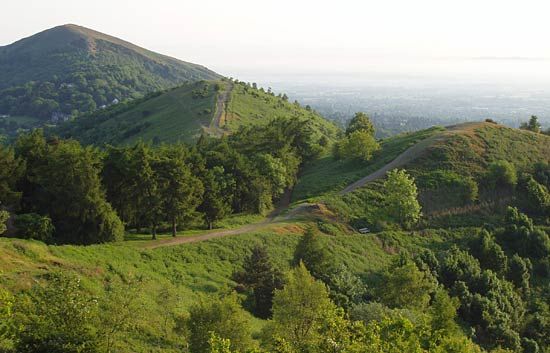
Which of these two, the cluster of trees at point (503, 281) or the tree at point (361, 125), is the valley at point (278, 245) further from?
the tree at point (361, 125)

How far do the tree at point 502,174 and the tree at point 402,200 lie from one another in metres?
18.1

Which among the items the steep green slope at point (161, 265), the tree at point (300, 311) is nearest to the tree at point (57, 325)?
the steep green slope at point (161, 265)

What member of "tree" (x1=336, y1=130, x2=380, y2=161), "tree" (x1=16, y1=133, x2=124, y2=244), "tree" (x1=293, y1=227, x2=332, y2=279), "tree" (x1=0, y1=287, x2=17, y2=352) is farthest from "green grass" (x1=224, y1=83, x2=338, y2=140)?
"tree" (x1=0, y1=287, x2=17, y2=352)

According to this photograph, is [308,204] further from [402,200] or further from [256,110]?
[256,110]

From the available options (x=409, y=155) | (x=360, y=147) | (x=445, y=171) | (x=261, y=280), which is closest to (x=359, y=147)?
(x=360, y=147)

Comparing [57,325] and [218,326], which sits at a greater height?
[57,325]

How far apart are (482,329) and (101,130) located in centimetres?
13965

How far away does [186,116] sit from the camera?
5546 inches

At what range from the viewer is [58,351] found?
17531 mm

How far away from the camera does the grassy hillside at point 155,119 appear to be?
130900 mm

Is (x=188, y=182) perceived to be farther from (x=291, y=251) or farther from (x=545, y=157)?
(x=545, y=157)

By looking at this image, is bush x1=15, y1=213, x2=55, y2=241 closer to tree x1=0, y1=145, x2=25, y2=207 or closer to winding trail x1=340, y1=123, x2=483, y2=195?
tree x1=0, y1=145, x2=25, y2=207

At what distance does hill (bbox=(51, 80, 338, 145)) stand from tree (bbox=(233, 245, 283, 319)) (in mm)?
77263

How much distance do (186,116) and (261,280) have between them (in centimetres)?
10945
